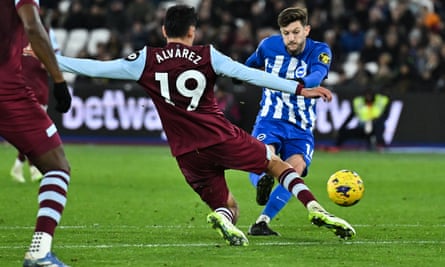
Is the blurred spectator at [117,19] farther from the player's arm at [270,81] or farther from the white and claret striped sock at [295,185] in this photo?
the player's arm at [270,81]

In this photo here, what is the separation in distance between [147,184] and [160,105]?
7.33 metres

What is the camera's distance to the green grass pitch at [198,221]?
8273 mm

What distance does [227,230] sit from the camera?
8820 millimetres

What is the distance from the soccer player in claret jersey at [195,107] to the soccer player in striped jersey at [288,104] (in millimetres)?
1171

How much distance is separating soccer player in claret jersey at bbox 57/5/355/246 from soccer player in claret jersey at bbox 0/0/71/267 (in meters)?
1.14

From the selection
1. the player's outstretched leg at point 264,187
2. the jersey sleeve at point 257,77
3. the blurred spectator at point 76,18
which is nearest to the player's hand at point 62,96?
the jersey sleeve at point 257,77

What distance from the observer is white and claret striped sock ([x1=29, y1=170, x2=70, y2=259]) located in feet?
23.8

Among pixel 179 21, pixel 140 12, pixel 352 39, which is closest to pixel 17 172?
pixel 179 21

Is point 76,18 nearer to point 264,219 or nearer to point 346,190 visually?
point 264,219

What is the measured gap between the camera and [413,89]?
25016 mm

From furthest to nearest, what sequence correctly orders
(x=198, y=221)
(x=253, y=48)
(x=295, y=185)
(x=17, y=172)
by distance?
(x=253, y=48)
(x=17, y=172)
(x=198, y=221)
(x=295, y=185)

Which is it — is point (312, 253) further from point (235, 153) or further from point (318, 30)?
point (318, 30)

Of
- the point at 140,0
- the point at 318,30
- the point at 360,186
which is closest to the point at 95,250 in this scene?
the point at 360,186

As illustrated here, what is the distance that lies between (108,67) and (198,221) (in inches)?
130
